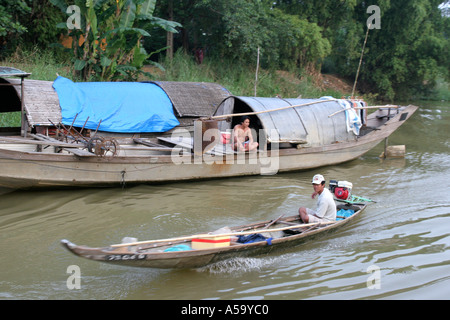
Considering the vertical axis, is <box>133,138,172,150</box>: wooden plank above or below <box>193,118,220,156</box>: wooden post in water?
below

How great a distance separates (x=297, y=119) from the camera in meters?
9.56

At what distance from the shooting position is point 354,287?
4.77 m

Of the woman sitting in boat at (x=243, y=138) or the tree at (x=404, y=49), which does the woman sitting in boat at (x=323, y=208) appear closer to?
the woman sitting in boat at (x=243, y=138)

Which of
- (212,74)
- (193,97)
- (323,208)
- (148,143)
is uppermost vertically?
(212,74)

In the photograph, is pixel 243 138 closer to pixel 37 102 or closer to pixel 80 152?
pixel 80 152

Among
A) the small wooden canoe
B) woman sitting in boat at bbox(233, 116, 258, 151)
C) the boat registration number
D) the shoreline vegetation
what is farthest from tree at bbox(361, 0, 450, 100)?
the boat registration number

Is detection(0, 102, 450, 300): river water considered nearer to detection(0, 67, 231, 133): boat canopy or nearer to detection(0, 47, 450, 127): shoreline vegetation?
detection(0, 67, 231, 133): boat canopy

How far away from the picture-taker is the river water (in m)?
4.61

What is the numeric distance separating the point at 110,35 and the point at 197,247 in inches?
334

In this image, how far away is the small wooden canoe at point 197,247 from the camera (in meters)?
4.09

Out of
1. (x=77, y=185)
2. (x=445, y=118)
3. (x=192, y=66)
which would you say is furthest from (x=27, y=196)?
(x=445, y=118)

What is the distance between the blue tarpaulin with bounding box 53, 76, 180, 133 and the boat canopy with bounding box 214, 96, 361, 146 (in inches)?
56.8

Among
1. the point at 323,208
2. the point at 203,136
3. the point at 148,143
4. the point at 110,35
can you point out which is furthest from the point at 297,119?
the point at 110,35

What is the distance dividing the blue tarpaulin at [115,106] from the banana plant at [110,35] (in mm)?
1826
